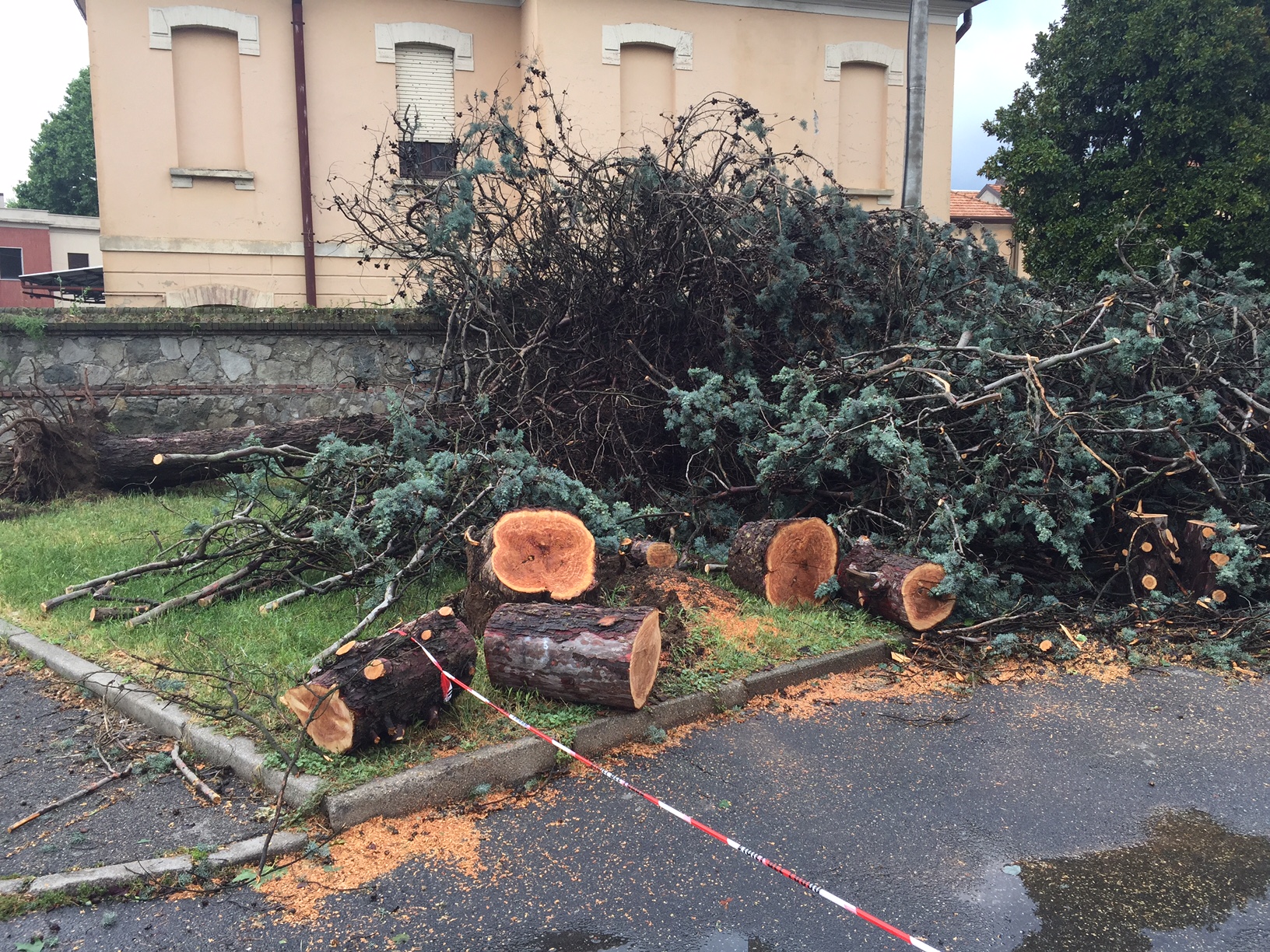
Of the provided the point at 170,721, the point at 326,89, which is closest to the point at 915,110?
the point at 326,89

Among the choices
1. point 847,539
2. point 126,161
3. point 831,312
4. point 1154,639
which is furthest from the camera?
point 126,161

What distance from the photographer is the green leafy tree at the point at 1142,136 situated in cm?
1512

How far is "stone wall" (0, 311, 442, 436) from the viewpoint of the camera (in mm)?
9594

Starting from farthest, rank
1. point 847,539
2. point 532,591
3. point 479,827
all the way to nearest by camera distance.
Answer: point 847,539, point 532,591, point 479,827

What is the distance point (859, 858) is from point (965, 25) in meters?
17.5

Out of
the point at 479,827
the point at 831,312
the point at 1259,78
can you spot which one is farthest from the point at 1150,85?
the point at 479,827

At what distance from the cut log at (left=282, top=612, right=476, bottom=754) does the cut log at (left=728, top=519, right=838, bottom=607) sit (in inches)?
96.2

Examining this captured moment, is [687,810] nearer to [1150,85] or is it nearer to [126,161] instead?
[126,161]

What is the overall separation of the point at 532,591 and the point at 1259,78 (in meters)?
17.9

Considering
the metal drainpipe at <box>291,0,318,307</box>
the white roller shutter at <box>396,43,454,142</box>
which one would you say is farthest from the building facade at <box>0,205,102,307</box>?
the white roller shutter at <box>396,43,454,142</box>

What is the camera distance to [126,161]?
13219mm

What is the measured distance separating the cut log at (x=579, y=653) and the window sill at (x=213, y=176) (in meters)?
12.2

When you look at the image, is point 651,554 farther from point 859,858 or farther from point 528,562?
point 859,858

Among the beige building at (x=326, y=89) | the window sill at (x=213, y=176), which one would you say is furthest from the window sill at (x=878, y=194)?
the window sill at (x=213, y=176)
